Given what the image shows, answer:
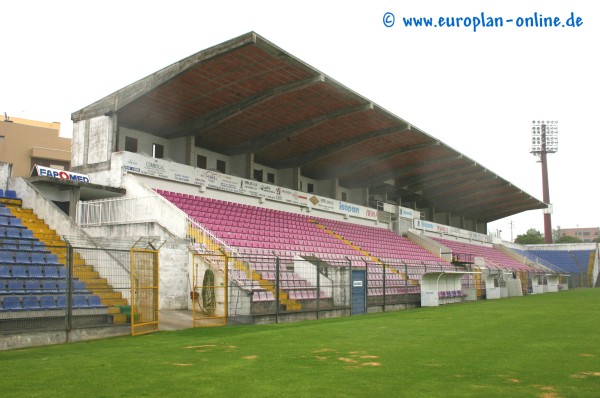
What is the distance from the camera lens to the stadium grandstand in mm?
13148

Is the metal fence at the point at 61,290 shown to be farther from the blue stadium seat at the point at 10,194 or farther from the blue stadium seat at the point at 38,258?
the blue stadium seat at the point at 10,194

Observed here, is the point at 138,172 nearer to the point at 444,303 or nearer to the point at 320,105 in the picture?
the point at 320,105

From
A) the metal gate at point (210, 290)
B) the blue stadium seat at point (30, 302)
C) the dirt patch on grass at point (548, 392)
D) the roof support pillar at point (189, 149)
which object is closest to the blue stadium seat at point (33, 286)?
the blue stadium seat at point (30, 302)

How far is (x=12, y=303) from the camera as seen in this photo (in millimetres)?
11016

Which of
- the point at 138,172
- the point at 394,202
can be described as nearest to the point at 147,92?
the point at 138,172

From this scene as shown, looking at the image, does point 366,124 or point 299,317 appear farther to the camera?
point 366,124

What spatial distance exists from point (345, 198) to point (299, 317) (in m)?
24.6

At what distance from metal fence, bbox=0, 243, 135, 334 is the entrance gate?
31cm

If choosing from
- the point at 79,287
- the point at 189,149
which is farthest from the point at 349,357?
the point at 189,149

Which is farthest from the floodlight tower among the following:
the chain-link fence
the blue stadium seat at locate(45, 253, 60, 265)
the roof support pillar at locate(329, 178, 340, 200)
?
the blue stadium seat at locate(45, 253, 60, 265)

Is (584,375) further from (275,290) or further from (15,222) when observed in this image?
(15,222)

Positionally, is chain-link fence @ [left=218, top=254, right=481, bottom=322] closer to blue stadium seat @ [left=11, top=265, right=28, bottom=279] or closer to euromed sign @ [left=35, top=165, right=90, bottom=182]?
blue stadium seat @ [left=11, top=265, right=28, bottom=279]

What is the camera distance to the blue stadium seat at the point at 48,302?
11320 mm

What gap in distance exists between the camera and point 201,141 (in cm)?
2861
